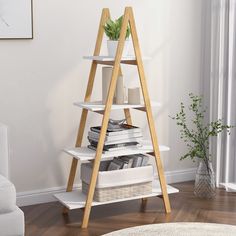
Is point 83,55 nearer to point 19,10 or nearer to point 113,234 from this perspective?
point 19,10

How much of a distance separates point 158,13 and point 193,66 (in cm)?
56

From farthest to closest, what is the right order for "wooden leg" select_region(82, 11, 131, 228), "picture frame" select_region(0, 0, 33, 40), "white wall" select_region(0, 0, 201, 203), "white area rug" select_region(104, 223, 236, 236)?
"white wall" select_region(0, 0, 201, 203) → "picture frame" select_region(0, 0, 33, 40) → "wooden leg" select_region(82, 11, 131, 228) → "white area rug" select_region(104, 223, 236, 236)

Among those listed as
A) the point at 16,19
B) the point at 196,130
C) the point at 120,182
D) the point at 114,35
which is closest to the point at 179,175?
the point at 196,130

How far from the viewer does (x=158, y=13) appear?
4.48 m

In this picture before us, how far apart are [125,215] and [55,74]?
3.75 ft

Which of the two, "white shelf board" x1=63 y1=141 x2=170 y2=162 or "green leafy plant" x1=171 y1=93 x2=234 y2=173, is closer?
"white shelf board" x1=63 y1=141 x2=170 y2=162

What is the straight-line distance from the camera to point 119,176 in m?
3.78

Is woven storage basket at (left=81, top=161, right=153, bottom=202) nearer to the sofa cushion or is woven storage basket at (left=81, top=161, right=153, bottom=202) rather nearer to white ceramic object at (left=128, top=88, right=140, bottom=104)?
white ceramic object at (left=128, top=88, right=140, bottom=104)

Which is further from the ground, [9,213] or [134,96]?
[134,96]

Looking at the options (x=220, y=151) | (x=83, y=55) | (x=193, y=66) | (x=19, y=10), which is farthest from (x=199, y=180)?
(x=19, y=10)

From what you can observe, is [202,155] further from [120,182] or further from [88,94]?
[88,94]

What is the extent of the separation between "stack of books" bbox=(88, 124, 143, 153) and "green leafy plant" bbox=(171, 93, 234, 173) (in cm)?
57

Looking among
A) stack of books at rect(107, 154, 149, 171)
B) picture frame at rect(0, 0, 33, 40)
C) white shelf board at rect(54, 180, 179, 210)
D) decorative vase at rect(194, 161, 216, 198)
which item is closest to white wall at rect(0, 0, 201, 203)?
picture frame at rect(0, 0, 33, 40)

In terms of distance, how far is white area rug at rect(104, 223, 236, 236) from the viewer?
10.3 ft
